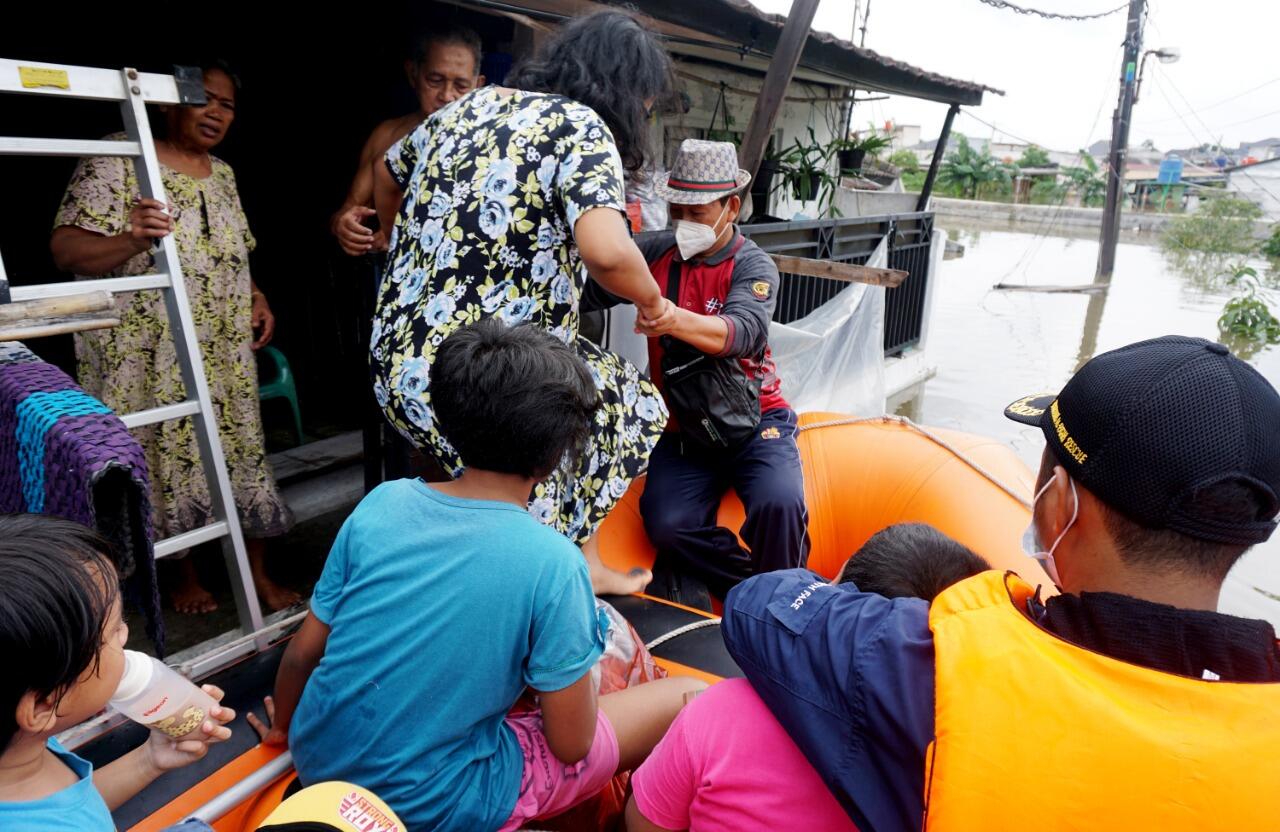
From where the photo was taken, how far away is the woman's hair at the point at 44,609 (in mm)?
846

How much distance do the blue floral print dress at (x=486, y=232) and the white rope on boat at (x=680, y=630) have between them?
50 centimetres

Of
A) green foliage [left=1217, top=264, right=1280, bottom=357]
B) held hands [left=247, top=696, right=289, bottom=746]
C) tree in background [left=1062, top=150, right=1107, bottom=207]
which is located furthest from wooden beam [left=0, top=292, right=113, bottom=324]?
tree in background [left=1062, top=150, right=1107, bottom=207]

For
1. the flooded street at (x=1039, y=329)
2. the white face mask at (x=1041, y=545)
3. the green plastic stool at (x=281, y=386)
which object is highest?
the white face mask at (x=1041, y=545)

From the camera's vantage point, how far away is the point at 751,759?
1136mm

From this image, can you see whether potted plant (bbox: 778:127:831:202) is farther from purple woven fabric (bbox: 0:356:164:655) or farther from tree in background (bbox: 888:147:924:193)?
tree in background (bbox: 888:147:924:193)

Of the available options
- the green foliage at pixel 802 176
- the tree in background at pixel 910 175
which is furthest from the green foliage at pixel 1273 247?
the green foliage at pixel 802 176

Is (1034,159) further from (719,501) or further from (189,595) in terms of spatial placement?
(189,595)

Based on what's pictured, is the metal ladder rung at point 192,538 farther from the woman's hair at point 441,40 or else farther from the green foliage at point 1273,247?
the green foliage at point 1273,247

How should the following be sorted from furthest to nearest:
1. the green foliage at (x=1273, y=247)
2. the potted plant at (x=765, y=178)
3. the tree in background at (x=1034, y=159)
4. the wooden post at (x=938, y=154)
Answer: the tree in background at (x=1034, y=159) < the green foliage at (x=1273, y=247) < the wooden post at (x=938, y=154) < the potted plant at (x=765, y=178)

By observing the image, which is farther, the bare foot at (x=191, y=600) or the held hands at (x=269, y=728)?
the bare foot at (x=191, y=600)

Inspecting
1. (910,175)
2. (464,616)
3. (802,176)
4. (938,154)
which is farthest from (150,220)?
(910,175)

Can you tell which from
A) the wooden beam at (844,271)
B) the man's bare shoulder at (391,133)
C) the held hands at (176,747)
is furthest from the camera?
the wooden beam at (844,271)

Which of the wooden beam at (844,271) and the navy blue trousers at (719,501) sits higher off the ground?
the wooden beam at (844,271)

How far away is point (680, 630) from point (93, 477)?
137 centimetres
